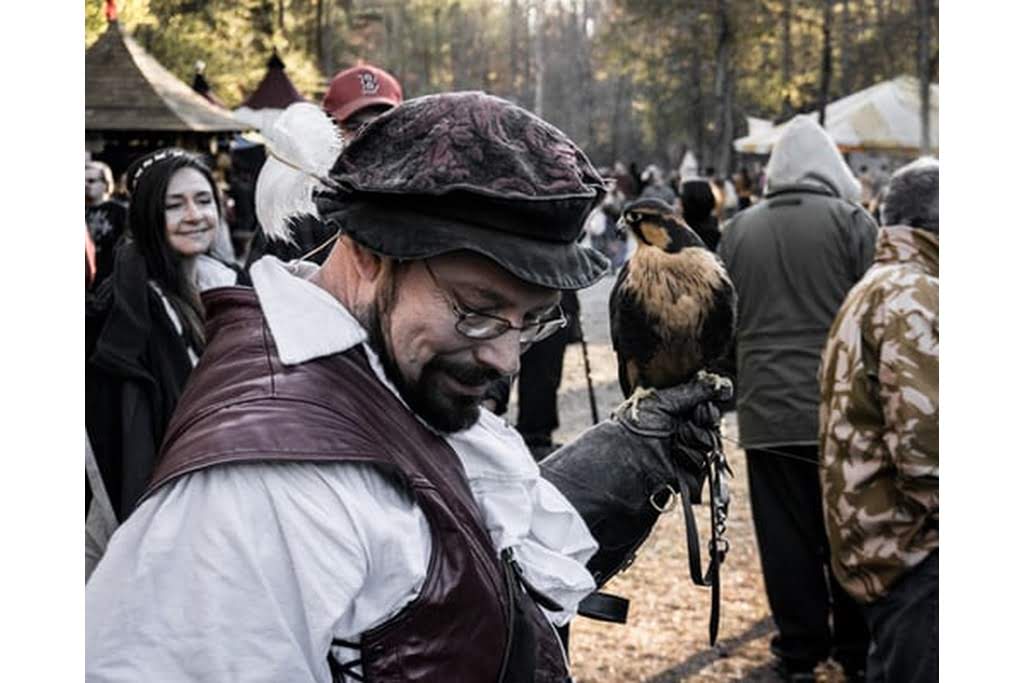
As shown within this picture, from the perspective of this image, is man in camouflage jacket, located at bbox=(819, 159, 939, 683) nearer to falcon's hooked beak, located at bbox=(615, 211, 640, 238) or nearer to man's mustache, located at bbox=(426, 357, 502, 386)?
falcon's hooked beak, located at bbox=(615, 211, 640, 238)

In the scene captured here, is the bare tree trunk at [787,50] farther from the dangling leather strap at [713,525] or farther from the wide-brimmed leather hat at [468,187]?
the wide-brimmed leather hat at [468,187]

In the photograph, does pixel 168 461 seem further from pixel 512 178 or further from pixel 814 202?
pixel 814 202

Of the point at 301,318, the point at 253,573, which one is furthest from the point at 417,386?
the point at 253,573

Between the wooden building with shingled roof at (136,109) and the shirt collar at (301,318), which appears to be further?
the wooden building with shingled roof at (136,109)

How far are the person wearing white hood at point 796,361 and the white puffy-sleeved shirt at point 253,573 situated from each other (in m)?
3.39

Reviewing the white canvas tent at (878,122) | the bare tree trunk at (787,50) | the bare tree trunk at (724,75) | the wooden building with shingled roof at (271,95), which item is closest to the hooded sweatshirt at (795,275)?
the wooden building with shingled roof at (271,95)

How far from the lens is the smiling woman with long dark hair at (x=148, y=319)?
350cm

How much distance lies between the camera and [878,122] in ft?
62.3

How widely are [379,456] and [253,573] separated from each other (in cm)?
19

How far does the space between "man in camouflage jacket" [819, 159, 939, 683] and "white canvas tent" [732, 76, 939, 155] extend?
599 inches

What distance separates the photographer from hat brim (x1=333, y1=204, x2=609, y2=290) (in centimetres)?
142
